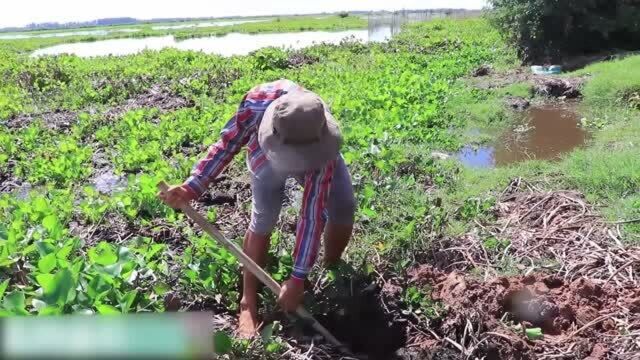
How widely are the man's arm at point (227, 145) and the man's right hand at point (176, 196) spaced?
0.31 ft

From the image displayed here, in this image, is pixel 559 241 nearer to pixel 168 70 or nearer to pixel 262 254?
pixel 262 254

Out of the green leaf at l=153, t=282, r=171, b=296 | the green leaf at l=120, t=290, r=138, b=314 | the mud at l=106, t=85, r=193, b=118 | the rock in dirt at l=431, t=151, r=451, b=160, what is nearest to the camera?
the green leaf at l=120, t=290, r=138, b=314

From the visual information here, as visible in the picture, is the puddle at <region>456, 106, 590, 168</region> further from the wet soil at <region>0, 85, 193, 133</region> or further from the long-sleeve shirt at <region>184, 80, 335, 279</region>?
the wet soil at <region>0, 85, 193, 133</region>

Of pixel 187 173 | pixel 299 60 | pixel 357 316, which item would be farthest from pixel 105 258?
pixel 299 60

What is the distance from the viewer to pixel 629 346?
2805mm

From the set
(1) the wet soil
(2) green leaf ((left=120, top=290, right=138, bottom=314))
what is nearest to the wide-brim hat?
(2) green leaf ((left=120, top=290, right=138, bottom=314))

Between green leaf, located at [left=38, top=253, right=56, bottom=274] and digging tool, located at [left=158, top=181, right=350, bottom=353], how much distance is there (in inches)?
22.6

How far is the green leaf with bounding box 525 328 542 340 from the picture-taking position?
2900 mm

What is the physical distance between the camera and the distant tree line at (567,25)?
15.6 m

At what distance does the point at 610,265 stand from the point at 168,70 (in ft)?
43.6

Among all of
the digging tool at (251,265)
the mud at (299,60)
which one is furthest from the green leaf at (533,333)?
the mud at (299,60)

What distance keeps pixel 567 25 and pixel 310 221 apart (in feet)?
49.1

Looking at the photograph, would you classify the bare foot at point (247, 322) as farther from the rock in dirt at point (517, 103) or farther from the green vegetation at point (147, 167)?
the rock in dirt at point (517, 103)

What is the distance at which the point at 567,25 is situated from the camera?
15.7 metres
